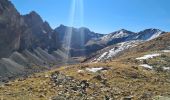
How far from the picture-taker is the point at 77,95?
1623 inches

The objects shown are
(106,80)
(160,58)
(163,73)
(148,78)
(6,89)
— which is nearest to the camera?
(6,89)

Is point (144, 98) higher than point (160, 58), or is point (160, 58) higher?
point (160, 58)

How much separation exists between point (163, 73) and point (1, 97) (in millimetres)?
32284

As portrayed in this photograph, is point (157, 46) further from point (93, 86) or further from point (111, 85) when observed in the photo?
point (93, 86)

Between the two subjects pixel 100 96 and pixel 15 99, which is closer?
pixel 15 99

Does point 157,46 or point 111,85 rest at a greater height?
point 157,46

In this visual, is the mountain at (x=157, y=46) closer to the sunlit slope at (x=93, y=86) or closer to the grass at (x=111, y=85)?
the grass at (x=111, y=85)

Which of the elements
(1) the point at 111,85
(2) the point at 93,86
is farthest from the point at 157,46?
(2) the point at 93,86

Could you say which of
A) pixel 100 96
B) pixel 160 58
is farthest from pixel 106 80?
pixel 160 58

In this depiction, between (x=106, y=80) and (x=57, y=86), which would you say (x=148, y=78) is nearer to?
(x=106, y=80)

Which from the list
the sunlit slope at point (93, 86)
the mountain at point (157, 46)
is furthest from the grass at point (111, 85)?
the mountain at point (157, 46)

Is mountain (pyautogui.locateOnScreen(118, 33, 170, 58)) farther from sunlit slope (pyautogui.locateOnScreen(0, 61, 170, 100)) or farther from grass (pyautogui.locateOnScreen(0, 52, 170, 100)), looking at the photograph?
sunlit slope (pyautogui.locateOnScreen(0, 61, 170, 100))

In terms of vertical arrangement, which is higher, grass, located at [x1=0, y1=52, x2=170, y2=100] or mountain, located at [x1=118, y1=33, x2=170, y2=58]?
mountain, located at [x1=118, y1=33, x2=170, y2=58]

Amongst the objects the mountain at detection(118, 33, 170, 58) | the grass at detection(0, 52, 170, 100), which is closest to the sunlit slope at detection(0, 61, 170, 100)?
the grass at detection(0, 52, 170, 100)
